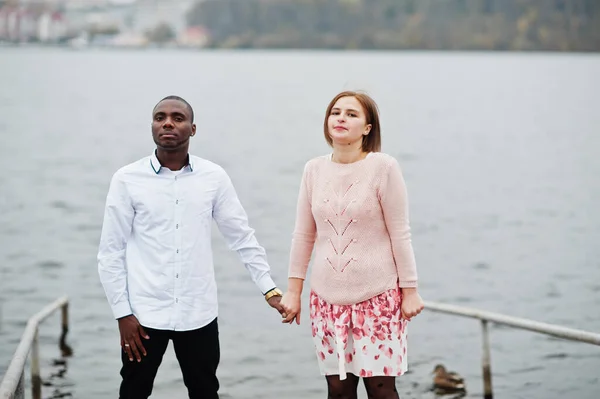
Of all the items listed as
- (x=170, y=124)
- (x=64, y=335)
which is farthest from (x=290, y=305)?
(x=64, y=335)

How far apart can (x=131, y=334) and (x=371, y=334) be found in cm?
104

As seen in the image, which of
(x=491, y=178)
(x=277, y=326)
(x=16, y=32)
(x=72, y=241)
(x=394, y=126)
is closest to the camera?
(x=277, y=326)

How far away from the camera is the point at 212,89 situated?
11550 centimetres

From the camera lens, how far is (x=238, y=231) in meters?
4.71

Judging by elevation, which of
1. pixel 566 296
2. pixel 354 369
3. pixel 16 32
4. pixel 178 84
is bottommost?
pixel 566 296

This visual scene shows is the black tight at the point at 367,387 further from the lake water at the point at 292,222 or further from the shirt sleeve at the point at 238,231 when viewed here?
the lake water at the point at 292,222

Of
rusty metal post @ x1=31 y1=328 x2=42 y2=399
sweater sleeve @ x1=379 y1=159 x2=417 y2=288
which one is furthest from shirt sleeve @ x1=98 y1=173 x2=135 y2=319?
rusty metal post @ x1=31 y1=328 x2=42 y2=399

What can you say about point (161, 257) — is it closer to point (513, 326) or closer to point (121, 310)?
point (121, 310)

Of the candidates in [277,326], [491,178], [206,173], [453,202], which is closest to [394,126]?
[491,178]

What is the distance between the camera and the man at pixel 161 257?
4.46m

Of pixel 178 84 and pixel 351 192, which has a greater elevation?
pixel 178 84

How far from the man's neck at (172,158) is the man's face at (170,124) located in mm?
23

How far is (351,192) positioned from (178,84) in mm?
117268

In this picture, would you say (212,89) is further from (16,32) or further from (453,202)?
(453,202)
